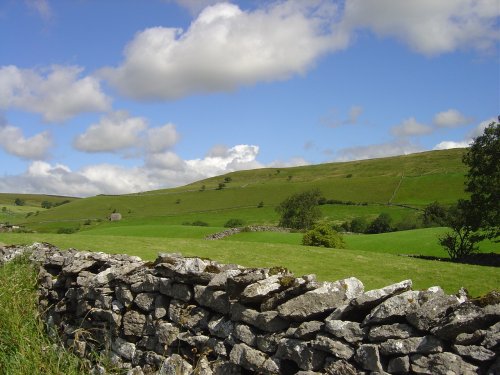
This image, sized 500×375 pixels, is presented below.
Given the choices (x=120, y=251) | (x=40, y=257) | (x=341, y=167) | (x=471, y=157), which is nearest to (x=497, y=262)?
(x=471, y=157)

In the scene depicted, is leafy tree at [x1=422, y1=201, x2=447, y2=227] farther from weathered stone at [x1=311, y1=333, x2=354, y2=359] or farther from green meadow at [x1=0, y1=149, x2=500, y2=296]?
weathered stone at [x1=311, y1=333, x2=354, y2=359]

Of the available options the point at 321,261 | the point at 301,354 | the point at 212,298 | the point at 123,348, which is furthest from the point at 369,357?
the point at 321,261

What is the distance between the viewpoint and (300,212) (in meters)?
82.2

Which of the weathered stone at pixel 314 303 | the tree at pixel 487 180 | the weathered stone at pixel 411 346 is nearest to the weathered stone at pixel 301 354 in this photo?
the weathered stone at pixel 314 303

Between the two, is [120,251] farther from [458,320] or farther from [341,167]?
[341,167]

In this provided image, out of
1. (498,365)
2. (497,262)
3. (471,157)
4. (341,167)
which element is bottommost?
(497,262)

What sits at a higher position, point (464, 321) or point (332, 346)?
point (464, 321)

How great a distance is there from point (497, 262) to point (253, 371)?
3111 cm

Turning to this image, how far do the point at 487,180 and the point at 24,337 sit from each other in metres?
38.0

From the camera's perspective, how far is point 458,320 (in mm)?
5008

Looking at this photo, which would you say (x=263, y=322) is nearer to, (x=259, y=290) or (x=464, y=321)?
(x=259, y=290)

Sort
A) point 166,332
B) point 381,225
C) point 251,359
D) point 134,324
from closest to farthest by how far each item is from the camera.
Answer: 1. point 251,359
2. point 166,332
3. point 134,324
4. point 381,225

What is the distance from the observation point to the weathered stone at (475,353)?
484 centimetres

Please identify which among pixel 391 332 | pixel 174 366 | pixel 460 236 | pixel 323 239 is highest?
pixel 391 332
